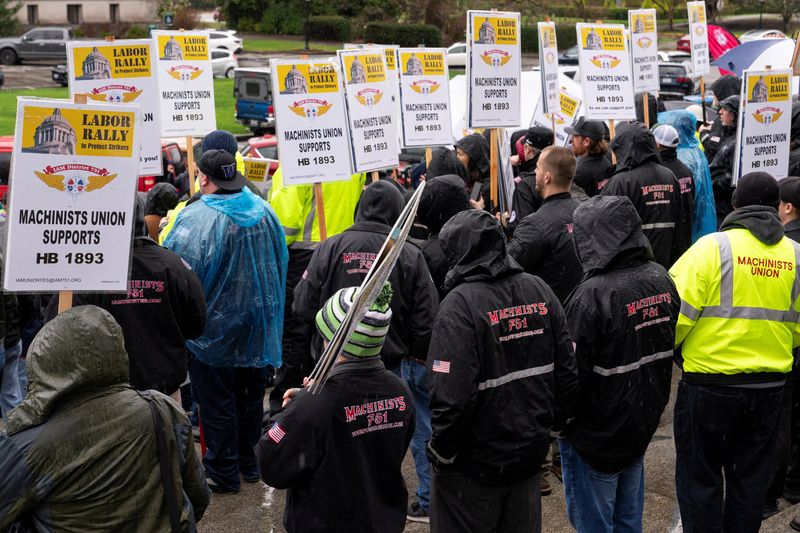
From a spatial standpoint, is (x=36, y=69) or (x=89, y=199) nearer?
(x=89, y=199)

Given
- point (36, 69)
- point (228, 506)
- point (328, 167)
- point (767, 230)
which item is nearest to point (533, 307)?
point (767, 230)

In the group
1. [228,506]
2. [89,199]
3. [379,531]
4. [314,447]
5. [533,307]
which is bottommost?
[228,506]

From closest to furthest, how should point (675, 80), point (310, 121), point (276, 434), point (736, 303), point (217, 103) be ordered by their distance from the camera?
point (276, 434), point (736, 303), point (310, 121), point (675, 80), point (217, 103)

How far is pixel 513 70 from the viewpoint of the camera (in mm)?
9070

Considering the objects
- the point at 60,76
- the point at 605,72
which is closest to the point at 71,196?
the point at 605,72

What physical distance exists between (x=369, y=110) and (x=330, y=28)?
1728 inches

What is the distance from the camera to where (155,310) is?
5434 mm

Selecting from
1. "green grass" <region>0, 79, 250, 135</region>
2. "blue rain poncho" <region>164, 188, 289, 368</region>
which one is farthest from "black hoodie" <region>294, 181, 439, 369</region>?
"green grass" <region>0, 79, 250, 135</region>

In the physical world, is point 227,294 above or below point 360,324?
below

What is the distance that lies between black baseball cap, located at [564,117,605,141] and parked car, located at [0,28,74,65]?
3779 centimetres

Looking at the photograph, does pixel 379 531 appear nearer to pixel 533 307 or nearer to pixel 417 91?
pixel 533 307

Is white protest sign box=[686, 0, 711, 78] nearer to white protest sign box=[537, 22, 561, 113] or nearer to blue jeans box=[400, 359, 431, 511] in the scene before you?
white protest sign box=[537, 22, 561, 113]

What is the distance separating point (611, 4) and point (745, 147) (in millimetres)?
54431

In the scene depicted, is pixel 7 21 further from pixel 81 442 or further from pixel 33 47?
pixel 81 442
